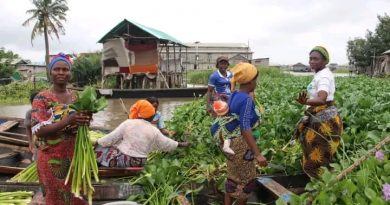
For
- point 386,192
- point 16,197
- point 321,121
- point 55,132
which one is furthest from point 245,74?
point 16,197

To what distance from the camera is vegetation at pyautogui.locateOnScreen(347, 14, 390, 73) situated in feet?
127

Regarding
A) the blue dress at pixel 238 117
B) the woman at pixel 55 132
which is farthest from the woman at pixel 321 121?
the woman at pixel 55 132

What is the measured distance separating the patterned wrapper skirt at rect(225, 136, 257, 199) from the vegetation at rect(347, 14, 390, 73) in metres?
38.9

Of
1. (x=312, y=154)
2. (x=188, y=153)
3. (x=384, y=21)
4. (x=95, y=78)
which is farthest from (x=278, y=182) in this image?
(x=384, y=21)

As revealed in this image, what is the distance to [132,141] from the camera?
4.38 metres

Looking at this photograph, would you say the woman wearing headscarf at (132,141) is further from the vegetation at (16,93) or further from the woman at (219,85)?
the vegetation at (16,93)

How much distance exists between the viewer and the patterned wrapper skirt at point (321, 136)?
364 centimetres

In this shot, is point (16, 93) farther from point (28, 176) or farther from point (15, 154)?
point (28, 176)

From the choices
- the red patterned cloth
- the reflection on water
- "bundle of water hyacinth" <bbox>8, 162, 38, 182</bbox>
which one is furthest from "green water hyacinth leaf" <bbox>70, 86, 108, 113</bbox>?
the reflection on water

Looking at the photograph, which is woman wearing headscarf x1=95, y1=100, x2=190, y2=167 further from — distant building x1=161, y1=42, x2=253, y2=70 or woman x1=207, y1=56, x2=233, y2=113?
distant building x1=161, y1=42, x2=253, y2=70

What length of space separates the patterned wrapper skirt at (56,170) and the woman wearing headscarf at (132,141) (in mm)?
1318

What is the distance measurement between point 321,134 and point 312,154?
0.65 ft

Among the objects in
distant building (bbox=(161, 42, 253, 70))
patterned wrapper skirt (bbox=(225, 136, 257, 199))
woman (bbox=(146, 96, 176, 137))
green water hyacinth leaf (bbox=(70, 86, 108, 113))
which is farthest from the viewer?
distant building (bbox=(161, 42, 253, 70))

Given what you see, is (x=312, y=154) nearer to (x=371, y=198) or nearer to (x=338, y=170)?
(x=338, y=170)
